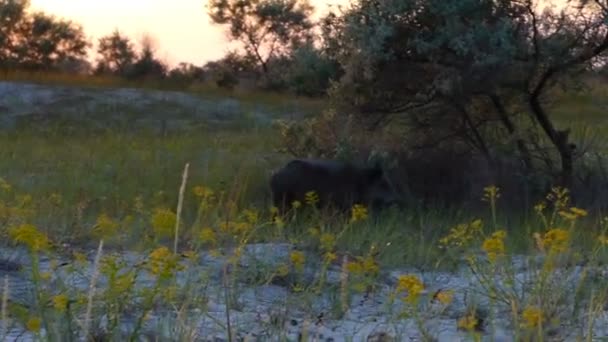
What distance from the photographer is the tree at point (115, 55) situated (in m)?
36.2

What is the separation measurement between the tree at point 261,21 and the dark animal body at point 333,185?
25.3m

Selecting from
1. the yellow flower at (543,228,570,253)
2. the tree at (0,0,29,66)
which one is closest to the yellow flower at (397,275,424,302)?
the yellow flower at (543,228,570,253)

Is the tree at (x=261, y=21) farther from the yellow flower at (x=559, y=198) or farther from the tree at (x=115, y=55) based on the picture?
the yellow flower at (x=559, y=198)

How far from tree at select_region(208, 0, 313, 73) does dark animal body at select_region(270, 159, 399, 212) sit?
83.1ft

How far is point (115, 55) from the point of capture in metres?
37.5

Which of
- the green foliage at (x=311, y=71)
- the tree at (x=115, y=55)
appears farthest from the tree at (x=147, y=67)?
the green foliage at (x=311, y=71)

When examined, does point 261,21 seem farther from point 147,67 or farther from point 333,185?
point 333,185

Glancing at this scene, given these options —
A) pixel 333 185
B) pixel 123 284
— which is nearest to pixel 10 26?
pixel 333 185

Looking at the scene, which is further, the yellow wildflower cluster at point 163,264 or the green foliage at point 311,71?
the green foliage at point 311,71

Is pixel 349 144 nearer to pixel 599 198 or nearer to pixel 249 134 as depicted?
pixel 599 198

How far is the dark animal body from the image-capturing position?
11.1 metres

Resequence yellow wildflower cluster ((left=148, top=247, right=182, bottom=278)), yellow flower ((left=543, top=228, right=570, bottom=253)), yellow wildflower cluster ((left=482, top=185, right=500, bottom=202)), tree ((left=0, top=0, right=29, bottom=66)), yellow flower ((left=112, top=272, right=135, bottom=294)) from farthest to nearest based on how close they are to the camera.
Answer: tree ((left=0, top=0, right=29, bottom=66))
yellow wildflower cluster ((left=482, top=185, right=500, bottom=202))
yellow flower ((left=543, top=228, right=570, bottom=253))
yellow flower ((left=112, top=272, right=135, bottom=294))
yellow wildflower cluster ((left=148, top=247, right=182, bottom=278))

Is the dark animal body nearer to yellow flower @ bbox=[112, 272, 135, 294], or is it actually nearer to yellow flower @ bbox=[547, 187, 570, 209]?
yellow flower @ bbox=[547, 187, 570, 209]

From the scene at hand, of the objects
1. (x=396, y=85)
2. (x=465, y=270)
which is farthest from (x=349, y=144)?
(x=465, y=270)
